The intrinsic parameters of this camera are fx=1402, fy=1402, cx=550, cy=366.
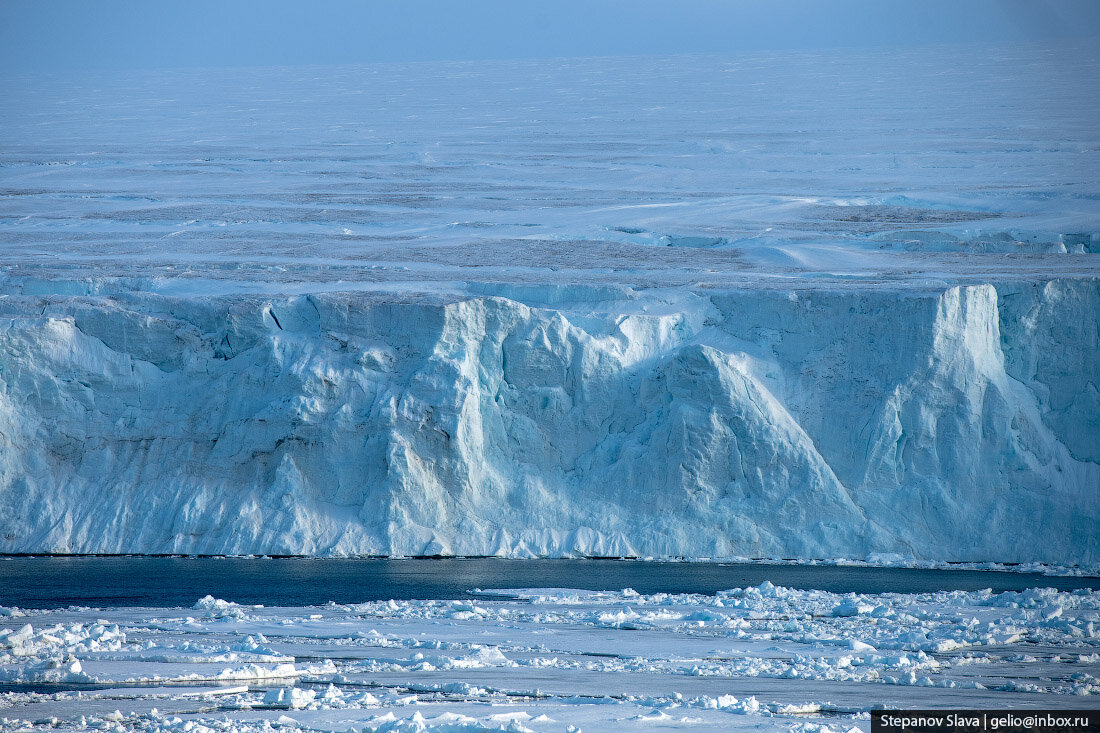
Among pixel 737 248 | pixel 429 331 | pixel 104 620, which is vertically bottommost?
pixel 104 620

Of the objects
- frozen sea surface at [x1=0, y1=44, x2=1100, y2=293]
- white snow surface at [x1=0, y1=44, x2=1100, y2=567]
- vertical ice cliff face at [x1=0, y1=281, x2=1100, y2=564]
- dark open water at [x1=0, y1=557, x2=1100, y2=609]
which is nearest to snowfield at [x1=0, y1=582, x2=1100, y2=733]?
dark open water at [x1=0, y1=557, x2=1100, y2=609]

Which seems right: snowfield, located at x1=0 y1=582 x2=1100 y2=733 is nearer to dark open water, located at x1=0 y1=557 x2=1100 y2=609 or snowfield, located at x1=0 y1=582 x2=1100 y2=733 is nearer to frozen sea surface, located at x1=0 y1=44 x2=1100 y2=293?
dark open water, located at x1=0 y1=557 x2=1100 y2=609

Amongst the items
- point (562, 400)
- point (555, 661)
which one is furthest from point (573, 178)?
point (555, 661)

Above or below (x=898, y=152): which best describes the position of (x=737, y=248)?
below

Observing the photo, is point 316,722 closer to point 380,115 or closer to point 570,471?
point 570,471

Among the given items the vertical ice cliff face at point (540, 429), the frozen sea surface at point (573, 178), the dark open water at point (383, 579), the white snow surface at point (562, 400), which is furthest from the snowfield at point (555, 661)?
the frozen sea surface at point (573, 178)

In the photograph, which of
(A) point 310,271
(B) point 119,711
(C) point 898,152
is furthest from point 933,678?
(C) point 898,152

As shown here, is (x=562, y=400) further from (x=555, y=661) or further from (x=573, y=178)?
(x=573, y=178)
